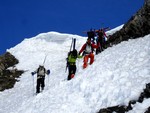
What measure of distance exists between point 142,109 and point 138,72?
4.00 m

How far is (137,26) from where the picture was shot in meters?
29.4

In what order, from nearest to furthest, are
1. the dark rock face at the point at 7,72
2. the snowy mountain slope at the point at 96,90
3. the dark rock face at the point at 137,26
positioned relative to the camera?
the snowy mountain slope at the point at 96,90 → the dark rock face at the point at 137,26 → the dark rock face at the point at 7,72

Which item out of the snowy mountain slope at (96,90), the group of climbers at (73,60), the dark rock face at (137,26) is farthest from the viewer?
the dark rock face at (137,26)

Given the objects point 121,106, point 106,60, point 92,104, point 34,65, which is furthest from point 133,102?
point 34,65

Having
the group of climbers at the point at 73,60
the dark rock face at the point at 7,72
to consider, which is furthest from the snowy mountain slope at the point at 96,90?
the dark rock face at the point at 7,72

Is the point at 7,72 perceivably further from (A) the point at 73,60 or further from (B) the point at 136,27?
(A) the point at 73,60

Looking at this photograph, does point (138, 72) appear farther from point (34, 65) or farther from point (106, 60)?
point (34, 65)

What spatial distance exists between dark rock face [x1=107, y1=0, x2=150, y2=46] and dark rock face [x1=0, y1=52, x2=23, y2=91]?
10.6 m

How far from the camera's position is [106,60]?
2245 centimetres

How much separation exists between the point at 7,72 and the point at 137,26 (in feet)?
50.6

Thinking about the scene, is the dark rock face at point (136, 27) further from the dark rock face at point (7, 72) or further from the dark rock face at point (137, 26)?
the dark rock face at point (7, 72)

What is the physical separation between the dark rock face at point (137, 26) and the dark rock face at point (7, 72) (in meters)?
10.6

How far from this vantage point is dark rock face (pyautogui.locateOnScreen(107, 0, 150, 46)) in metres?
28.4

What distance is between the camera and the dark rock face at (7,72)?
3128 cm
